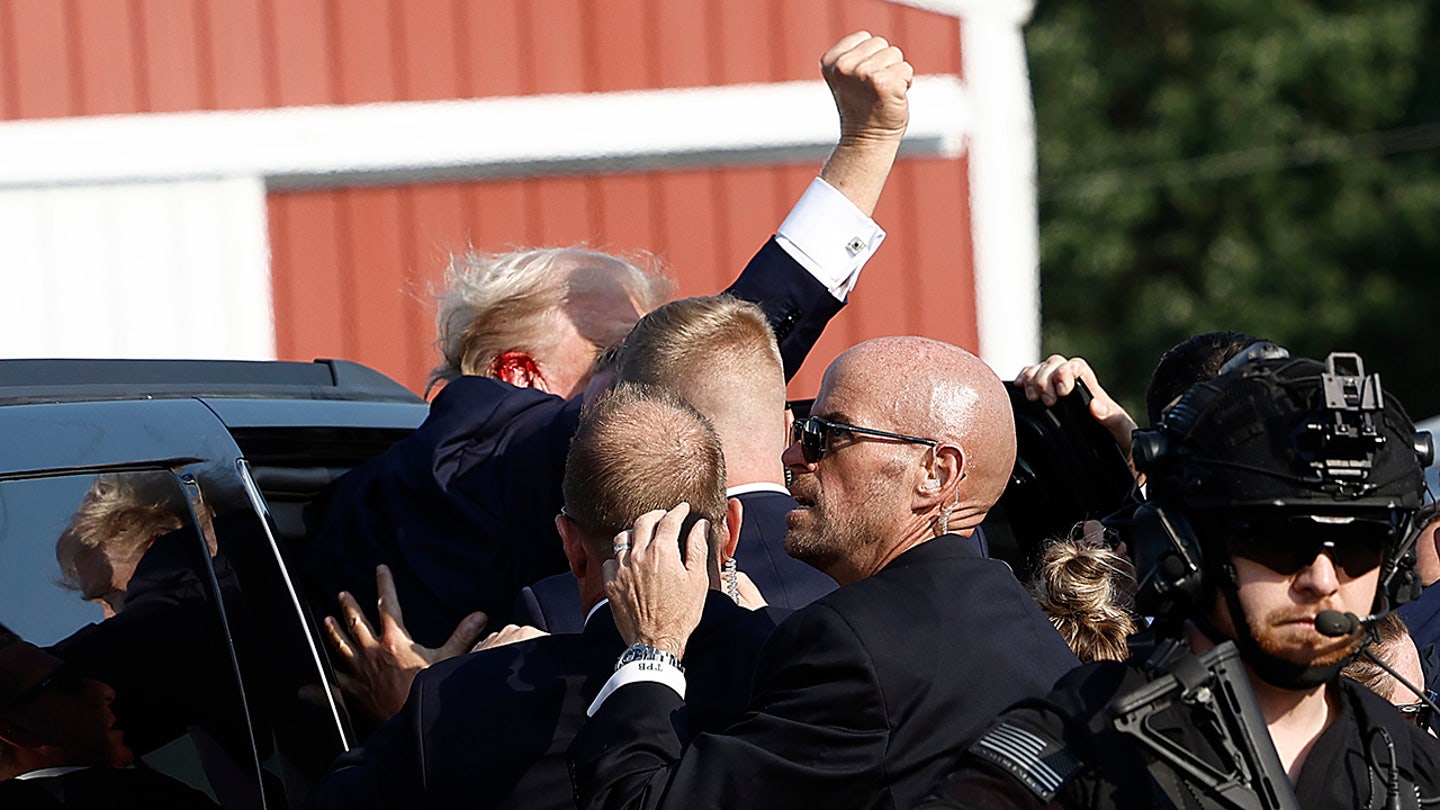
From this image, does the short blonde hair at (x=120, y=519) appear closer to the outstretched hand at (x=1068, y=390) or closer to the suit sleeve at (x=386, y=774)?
the suit sleeve at (x=386, y=774)

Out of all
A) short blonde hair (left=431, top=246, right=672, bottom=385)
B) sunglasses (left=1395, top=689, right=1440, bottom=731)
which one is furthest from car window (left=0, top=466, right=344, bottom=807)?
sunglasses (left=1395, top=689, right=1440, bottom=731)

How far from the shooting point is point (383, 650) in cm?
304

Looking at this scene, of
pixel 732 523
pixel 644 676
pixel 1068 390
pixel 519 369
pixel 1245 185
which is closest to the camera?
pixel 644 676

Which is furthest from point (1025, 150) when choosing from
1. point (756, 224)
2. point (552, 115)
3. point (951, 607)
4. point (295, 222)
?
point (951, 607)

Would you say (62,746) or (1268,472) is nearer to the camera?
(1268,472)

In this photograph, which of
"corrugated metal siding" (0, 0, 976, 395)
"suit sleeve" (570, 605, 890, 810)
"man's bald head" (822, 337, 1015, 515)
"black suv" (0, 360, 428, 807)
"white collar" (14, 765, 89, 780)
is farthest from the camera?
"corrugated metal siding" (0, 0, 976, 395)

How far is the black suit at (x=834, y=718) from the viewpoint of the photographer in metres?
2.23

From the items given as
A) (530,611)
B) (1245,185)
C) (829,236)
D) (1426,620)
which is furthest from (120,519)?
(1245,185)

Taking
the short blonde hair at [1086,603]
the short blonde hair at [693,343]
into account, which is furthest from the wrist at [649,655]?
the short blonde hair at [1086,603]

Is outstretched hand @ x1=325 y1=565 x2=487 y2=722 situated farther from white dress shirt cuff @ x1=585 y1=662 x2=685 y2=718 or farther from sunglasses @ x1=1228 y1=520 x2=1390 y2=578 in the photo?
sunglasses @ x1=1228 y1=520 x2=1390 y2=578

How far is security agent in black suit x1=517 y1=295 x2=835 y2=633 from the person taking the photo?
3.01 meters

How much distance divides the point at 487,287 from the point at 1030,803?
6.45 ft

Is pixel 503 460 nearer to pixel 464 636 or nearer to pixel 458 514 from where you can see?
pixel 458 514

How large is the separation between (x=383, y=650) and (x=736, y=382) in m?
0.75
